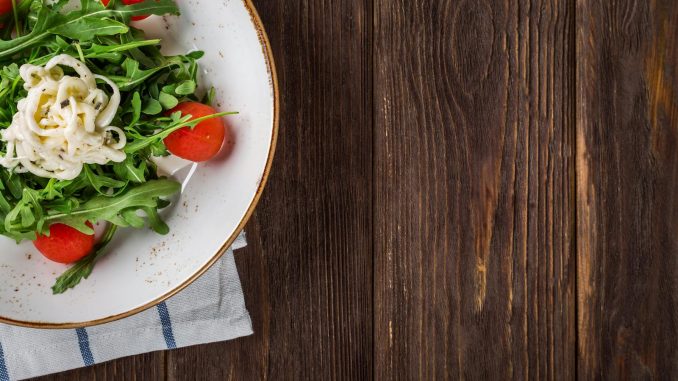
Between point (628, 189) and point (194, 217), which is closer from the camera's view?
point (194, 217)

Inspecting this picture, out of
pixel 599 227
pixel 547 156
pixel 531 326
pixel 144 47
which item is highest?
pixel 144 47

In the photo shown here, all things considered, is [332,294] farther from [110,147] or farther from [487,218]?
[110,147]

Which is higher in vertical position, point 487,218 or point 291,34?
point 291,34

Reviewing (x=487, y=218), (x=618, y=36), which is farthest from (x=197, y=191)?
(x=618, y=36)

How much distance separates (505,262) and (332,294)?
0.24m

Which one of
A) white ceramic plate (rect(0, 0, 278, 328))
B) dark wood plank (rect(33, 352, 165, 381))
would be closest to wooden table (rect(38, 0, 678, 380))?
dark wood plank (rect(33, 352, 165, 381))

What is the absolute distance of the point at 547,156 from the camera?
939 mm

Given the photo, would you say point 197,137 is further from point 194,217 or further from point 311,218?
point 311,218

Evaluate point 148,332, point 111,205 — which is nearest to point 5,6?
point 111,205

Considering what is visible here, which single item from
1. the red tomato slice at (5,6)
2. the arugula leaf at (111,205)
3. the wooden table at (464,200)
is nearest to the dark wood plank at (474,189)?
the wooden table at (464,200)

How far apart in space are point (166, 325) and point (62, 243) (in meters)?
0.19

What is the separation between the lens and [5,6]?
2.51 feet

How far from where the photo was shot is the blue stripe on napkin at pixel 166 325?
2.89 ft

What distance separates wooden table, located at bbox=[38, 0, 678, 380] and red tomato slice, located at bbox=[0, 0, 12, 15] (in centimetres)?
31
